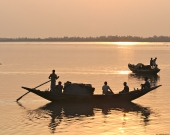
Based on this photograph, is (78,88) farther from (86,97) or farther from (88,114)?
(88,114)

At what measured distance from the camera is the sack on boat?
A: 80.7 feet

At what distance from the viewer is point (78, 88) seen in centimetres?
2464

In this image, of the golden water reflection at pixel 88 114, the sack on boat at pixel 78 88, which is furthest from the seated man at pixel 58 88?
the golden water reflection at pixel 88 114

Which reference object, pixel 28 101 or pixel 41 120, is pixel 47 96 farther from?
pixel 41 120

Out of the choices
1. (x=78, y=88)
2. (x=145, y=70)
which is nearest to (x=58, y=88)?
(x=78, y=88)

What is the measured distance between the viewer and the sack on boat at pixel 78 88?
24.6 m

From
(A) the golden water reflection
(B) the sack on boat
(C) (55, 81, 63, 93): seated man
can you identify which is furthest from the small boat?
(C) (55, 81, 63, 93): seated man

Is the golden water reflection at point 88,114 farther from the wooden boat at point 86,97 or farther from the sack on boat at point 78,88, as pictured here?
the sack on boat at point 78,88

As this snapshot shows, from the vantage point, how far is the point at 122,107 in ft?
78.7

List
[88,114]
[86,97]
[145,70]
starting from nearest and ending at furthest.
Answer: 1. [88,114]
2. [86,97]
3. [145,70]

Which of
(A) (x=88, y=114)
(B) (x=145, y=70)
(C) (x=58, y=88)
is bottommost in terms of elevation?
(A) (x=88, y=114)

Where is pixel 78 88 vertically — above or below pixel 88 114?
above

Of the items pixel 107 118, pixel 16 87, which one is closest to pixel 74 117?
pixel 107 118

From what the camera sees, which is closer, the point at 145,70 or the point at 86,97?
the point at 86,97
